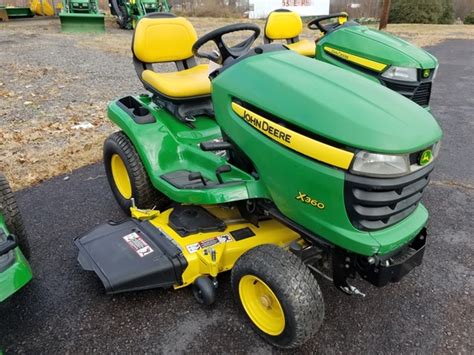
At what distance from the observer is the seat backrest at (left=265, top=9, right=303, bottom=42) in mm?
4211

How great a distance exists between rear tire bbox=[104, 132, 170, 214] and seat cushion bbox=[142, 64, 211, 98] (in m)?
0.41

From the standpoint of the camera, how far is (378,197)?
5.30 feet

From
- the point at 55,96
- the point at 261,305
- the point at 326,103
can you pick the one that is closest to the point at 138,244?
the point at 261,305

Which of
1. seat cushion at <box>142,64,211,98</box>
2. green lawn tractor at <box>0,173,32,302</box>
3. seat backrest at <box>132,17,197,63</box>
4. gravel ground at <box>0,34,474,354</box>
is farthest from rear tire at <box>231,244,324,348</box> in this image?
seat backrest at <box>132,17,197,63</box>

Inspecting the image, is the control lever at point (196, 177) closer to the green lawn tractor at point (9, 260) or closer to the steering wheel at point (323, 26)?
the green lawn tractor at point (9, 260)

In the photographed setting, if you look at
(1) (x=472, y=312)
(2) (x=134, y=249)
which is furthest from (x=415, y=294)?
(2) (x=134, y=249)

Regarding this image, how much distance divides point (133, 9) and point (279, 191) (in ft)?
37.7

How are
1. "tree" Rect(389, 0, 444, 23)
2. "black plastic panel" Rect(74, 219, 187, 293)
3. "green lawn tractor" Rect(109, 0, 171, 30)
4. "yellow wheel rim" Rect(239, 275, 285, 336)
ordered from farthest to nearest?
1. "tree" Rect(389, 0, 444, 23)
2. "green lawn tractor" Rect(109, 0, 171, 30)
3. "black plastic panel" Rect(74, 219, 187, 293)
4. "yellow wheel rim" Rect(239, 275, 285, 336)

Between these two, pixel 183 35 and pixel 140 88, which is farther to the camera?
pixel 140 88

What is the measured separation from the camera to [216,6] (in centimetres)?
1783

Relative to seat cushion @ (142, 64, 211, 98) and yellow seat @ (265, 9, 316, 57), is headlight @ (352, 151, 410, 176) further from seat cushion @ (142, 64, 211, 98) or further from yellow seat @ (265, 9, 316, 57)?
yellow seat @ (265, 9, 316, 57)

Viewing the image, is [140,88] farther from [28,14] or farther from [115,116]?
[28,14]

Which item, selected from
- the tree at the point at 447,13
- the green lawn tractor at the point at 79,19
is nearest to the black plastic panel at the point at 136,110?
the green lawn tractor at the point at 79,19

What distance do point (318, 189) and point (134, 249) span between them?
39.2 inches
